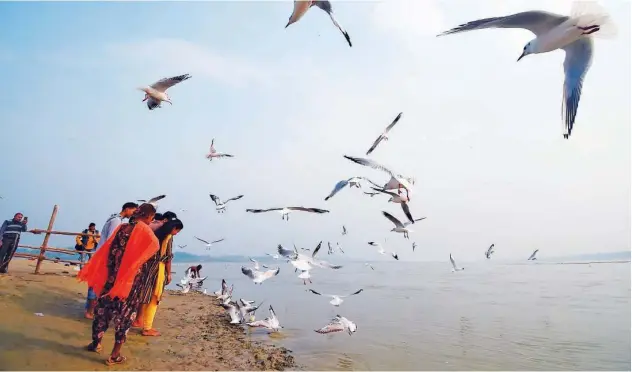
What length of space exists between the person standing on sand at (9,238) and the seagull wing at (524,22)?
1193 centimetres

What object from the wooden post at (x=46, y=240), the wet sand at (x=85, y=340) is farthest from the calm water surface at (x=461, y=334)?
the wooden post at (x=46, y=240)

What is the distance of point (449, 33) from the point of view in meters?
4.86

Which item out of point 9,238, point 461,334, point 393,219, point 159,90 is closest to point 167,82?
point 159,90

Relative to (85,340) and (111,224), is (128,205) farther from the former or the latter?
(85,340)

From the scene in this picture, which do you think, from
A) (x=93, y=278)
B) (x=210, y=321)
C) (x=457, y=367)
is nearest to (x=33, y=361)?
(x=93, y=278)

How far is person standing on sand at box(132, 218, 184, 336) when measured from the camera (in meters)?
Result: 5.78

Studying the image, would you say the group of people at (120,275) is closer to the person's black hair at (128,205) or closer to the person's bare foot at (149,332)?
the person's black hair at (128,205)

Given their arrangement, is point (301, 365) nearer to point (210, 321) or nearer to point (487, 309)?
point (210, 321)

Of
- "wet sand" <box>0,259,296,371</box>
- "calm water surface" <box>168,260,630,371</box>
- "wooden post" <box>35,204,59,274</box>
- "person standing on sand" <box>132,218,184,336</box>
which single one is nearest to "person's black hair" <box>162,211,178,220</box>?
"person standing on sand" <box>132,218,184,336</box>

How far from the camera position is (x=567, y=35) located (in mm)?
4695

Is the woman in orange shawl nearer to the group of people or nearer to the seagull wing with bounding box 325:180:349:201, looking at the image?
the group of people

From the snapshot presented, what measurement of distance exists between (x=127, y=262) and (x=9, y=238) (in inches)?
319

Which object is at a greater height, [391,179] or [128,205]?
Result: [391,179]

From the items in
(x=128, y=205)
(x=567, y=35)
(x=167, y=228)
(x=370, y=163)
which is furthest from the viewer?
(x=370, y=163)
